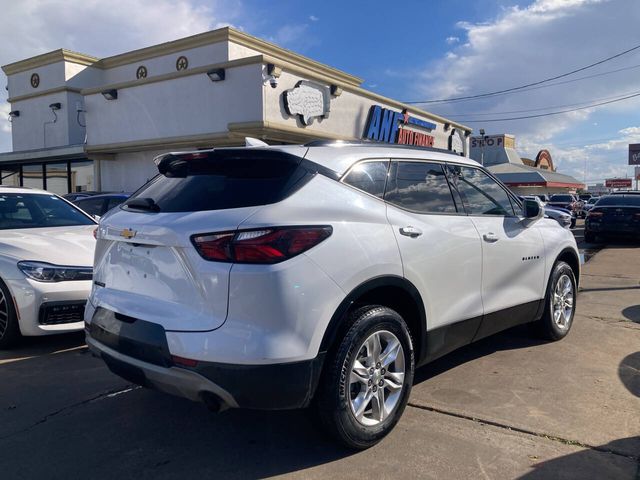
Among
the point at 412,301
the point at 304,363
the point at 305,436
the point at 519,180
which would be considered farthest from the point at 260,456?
the point at 519,180

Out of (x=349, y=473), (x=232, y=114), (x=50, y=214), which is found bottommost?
(x=349, y=473)

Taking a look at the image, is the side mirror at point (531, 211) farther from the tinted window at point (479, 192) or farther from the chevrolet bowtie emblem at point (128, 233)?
the chevrolet bowtie emblem at point (128, 233)

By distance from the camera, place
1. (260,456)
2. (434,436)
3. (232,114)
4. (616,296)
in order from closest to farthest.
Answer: (260,456) < (434,436) < (616,296) < (232,114)

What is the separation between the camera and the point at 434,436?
348 cm

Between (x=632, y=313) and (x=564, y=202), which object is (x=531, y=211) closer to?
(x=632, y=313)

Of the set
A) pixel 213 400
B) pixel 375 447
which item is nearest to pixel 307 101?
pixel 375 447

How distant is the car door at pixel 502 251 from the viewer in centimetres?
433

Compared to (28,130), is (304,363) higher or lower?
lower

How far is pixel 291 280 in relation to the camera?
2797 millimetres

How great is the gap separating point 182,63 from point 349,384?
20.5 metres

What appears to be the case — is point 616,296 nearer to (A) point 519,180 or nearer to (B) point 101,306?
(B) point 101,306

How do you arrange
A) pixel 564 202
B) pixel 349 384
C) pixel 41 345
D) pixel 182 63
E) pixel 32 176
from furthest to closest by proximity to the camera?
pixel 564 202, pixel 32 176, pixel 182 63, pixel 41 345, pixel 349 384

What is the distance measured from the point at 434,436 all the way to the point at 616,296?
5.82 meters

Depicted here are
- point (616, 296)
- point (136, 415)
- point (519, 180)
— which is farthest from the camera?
point (519, 180)
